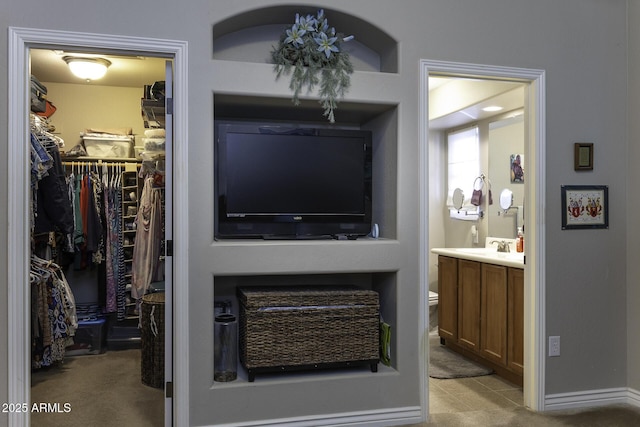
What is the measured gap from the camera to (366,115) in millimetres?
3143

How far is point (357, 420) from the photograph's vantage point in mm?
2785

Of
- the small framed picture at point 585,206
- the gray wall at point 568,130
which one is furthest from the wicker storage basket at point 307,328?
the small framed picture at point 585,206

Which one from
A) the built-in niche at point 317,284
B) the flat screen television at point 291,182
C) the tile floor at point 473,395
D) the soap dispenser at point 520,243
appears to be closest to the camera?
the flat screen television at point 291,182

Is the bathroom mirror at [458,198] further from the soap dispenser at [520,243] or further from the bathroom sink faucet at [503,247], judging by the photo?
the soap dispenser at [520,243]

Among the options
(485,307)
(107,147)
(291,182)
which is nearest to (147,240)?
(107,147)

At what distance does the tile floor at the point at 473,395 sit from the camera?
10.4ft

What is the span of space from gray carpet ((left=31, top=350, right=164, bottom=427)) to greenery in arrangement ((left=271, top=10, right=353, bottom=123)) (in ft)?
6.65

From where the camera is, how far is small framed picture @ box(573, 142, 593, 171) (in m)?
3.13

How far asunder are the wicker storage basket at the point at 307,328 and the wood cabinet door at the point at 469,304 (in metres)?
1.43

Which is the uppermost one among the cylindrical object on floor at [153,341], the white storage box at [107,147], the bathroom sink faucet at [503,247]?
the white storage box at [107,147]

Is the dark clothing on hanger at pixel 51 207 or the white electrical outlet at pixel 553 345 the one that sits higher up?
the dark clothing on hanger at pixel 51 207

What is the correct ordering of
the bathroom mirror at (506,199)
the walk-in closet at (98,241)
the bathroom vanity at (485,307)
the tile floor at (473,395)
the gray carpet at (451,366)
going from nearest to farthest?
the tile floor at (473,395)
the walk-in closet at (98,241)
the bathroom vanity at (485,307)
the gray carpet at (451,366)
the bathroom mirror at (506,199)

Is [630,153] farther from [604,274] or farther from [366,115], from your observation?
[366,115]

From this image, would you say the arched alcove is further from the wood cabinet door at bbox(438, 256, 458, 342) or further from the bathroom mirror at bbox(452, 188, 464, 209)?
the bathroom mirror at bbox(452, 188, 464, 209)
